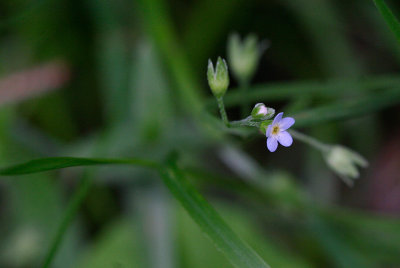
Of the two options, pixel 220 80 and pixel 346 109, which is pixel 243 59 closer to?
pixel 346 109

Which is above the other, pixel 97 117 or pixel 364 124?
pixel 97 117

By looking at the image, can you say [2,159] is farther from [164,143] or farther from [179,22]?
[179,22]

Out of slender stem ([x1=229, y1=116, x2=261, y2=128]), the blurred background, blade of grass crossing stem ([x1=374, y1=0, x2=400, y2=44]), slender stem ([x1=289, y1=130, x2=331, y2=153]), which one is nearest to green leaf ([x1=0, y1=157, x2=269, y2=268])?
slender stem ([x1=229, y1=116, x2=261, y2=128])

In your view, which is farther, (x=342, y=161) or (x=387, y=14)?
(x=342, y=161)

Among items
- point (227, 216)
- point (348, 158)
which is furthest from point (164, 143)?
point (348, 158)

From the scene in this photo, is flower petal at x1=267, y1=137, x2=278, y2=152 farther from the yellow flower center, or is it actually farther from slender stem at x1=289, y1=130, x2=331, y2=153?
slender stem at x1=289, y1=130, x2=331, y2=153

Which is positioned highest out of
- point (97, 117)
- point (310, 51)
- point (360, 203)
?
point (97, 117)

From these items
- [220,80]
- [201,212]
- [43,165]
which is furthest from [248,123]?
[43,165]
